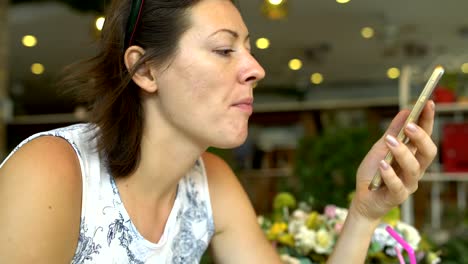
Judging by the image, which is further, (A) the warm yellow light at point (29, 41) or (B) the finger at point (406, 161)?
(A) the warm yellow light at point (29, 41)

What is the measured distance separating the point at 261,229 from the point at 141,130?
12.9 inches

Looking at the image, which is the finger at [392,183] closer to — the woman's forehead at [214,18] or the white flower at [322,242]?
the white flower at [322,242]

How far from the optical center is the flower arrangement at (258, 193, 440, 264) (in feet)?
3.63

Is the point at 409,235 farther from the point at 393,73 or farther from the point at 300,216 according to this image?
the point at 393,73

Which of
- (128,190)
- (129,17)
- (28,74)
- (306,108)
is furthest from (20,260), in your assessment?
(28,74)

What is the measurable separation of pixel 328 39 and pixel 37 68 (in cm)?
357

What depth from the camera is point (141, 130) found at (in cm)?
102

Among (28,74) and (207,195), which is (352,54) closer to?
(28,74)

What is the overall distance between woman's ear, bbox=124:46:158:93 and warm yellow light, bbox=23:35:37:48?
18.9 feet

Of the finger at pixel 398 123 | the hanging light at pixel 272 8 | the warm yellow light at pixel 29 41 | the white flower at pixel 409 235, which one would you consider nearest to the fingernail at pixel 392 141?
the finger at pixel 398 123

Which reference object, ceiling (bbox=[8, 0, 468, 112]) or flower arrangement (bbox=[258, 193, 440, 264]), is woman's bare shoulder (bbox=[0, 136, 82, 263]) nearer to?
flower arrangement (bbox=[258, 193, 440, 264])

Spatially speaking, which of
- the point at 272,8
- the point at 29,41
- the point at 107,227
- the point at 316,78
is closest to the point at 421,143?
the point at 107,227

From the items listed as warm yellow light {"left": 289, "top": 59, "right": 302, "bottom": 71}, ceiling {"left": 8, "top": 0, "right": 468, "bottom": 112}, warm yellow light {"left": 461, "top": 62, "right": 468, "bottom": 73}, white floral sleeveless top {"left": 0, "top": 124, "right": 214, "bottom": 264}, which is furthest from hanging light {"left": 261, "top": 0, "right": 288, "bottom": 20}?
warm yellow light {"left": 289, "top": 59, "right": 302, "bottom": 71}

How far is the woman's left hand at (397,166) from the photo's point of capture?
867 mm
